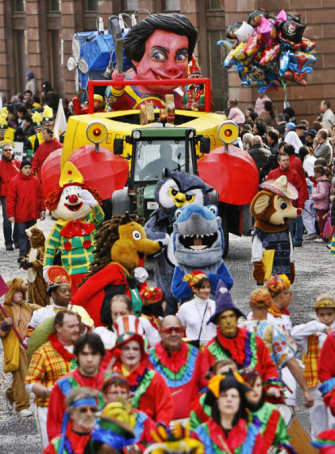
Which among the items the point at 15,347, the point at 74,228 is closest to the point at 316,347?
the point at 15,347

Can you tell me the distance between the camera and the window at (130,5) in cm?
3380

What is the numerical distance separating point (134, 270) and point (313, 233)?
8332 mm

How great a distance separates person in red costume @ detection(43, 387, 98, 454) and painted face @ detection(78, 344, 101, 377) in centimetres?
42

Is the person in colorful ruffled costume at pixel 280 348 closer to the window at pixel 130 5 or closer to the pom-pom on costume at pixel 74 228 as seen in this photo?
the pom-pom on costume at pixel 74 228

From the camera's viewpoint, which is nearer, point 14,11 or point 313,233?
point 313,233

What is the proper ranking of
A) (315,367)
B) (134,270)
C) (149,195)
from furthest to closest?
(149,195)
(134,270)
(315,367)

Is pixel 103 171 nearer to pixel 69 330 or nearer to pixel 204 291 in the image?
pixel 204 291

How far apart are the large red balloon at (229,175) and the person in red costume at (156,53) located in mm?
2514

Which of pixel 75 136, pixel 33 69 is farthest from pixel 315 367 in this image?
pixel 33 69

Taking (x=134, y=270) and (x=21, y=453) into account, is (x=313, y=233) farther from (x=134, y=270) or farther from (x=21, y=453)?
(x=21, y=453)

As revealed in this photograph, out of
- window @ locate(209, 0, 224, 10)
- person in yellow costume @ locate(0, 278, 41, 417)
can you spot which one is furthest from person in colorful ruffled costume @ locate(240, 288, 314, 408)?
window @ locate(209, 0, 224, 10)

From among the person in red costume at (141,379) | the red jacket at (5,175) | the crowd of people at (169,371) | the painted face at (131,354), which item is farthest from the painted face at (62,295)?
the red jacket at (5,175)

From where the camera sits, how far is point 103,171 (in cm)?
1416

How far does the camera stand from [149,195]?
13203mm
